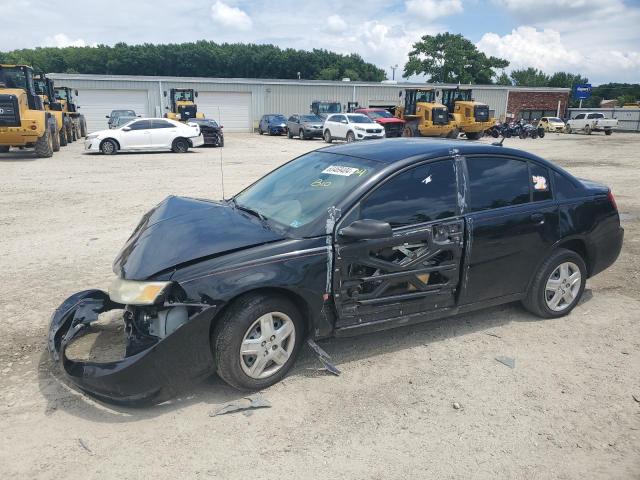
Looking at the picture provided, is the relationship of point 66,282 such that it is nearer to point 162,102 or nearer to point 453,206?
point 453,206

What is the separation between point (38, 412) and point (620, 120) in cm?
5416

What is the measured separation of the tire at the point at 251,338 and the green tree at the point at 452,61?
278ft

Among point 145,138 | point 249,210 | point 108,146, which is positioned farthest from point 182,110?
point 249,210

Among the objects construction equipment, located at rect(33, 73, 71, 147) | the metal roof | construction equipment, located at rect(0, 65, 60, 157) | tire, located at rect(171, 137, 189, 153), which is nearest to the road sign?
the metal roof

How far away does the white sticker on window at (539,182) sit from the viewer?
4305mm

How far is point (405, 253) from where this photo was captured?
143 inches

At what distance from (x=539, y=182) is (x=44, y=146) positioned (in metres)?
17.2

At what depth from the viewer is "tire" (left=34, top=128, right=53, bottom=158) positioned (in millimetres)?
16719

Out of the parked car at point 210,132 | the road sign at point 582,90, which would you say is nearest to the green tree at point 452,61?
the road sign at point 582,90

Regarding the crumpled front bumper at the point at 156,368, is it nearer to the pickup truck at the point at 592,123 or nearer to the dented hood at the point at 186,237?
the dented hood at the point at 186,237

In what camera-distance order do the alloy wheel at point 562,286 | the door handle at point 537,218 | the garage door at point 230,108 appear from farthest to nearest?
the garage door at point 230,108, the alloy wheel at point 562,286, the door handle at point 537,218

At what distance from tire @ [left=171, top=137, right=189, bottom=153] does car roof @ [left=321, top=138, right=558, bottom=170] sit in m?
17.0

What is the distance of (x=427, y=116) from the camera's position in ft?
90.8

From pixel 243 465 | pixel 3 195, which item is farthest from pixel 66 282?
pixel 3 195
